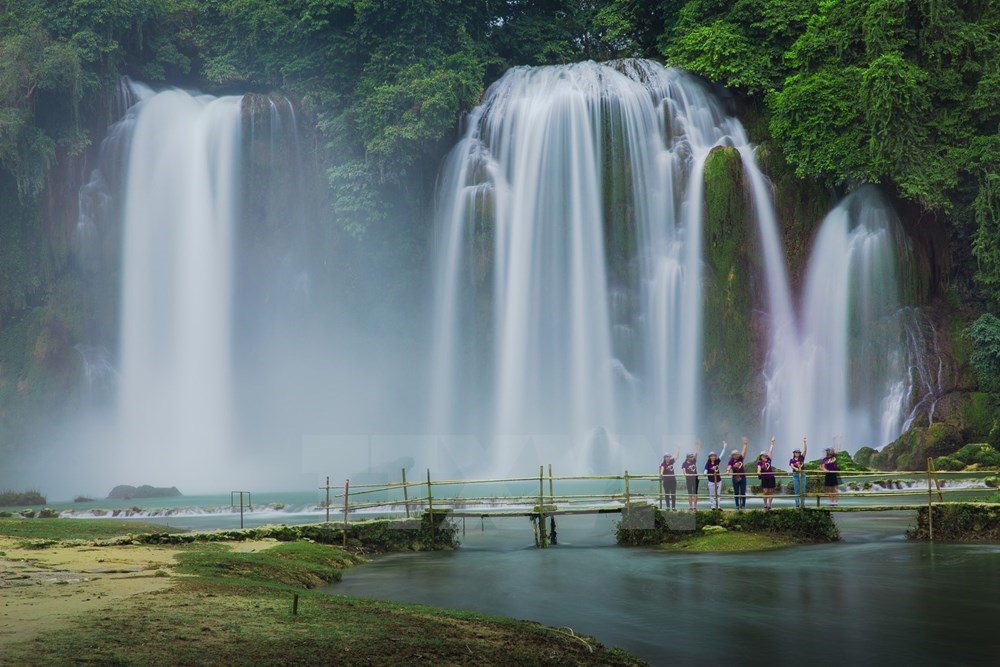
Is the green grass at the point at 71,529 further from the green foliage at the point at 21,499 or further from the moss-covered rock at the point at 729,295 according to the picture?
the moss-covered rock at the point at 729,295

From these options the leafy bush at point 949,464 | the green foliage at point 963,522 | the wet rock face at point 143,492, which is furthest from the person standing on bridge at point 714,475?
the wet rock face at point 143,492

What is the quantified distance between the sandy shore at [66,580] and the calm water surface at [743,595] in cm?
316

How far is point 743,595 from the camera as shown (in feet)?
49.9

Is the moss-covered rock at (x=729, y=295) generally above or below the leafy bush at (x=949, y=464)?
above

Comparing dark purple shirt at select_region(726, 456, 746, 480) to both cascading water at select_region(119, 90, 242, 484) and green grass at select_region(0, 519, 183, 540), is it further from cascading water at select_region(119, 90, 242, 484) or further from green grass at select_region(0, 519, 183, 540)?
cascading water at select_region(119, 90, 242, 484)

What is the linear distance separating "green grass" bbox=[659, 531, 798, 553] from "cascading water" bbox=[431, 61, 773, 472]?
14.1m

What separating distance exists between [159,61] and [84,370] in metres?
13.0

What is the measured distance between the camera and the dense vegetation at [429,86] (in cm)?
3209

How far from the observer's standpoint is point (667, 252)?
34.9 metres

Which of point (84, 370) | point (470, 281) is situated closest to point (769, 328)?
point (470, 281)

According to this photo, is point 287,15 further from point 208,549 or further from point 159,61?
point 208,549

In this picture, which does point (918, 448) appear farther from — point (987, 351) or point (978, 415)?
point (987, 351)

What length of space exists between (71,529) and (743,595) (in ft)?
40.9

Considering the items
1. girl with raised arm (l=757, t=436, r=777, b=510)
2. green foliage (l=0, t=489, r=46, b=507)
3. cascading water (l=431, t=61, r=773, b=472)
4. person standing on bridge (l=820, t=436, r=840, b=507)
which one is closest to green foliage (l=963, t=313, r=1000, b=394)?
cascading water (l=431, t=61, r=773, b=472)
